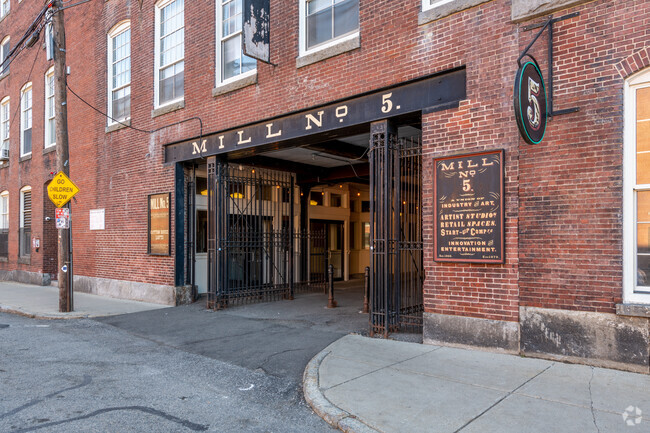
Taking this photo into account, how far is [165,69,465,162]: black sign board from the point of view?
717 cm

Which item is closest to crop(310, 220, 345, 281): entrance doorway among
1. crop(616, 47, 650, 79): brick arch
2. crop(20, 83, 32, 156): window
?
crop(616, 47, 650, 79): brick arch

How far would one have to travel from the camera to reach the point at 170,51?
12.3 m

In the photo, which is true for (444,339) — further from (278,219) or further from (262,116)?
(278,219)

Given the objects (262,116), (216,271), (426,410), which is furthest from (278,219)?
(426,410)

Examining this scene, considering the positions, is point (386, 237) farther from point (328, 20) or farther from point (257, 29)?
point (257, 29)

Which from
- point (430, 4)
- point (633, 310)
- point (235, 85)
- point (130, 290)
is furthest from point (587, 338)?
point (130, 290)

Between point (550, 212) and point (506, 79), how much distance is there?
76.6 inches

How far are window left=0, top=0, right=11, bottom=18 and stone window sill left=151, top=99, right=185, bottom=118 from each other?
45.5 ft

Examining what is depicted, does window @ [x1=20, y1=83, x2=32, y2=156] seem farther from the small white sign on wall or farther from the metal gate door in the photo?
the metal gate door

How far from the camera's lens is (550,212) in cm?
610

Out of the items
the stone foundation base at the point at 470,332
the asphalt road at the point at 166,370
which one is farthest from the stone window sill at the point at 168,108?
the stone foundation base at the point at 470,332

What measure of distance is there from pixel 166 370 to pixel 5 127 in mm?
19999

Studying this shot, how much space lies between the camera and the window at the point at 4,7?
A: 20625 mm

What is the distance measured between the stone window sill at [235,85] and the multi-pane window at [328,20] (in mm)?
1516
